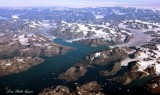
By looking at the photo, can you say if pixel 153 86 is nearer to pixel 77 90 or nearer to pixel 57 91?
pixel 77 90

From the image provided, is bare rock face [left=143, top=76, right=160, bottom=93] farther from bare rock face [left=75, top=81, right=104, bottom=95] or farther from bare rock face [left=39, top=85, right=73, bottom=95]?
bare rock face [left=39, top=85, right=73, bottom=95]

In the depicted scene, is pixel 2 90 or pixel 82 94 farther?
pixel 2 90

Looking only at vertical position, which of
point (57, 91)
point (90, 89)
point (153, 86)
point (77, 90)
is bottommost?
point (90, 89)

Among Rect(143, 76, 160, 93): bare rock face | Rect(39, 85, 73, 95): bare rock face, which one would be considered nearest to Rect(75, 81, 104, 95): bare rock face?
Rect(39, 85, 73, 95): bare rock face

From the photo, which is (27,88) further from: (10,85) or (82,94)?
(82,94)

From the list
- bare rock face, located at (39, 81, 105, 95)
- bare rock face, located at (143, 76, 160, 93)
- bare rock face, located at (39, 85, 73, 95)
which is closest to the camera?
bare rock face, located at (39, 81, 105, 95)

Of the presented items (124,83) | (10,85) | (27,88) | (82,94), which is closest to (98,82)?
(124,83)

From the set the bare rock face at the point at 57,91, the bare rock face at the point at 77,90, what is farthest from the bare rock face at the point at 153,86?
the bare rock face at the point at 57,91

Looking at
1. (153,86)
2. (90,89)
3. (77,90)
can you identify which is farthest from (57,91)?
(153,86)

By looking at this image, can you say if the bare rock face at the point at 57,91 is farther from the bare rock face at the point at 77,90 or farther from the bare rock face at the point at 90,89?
the bare rock face at the point at 90,89

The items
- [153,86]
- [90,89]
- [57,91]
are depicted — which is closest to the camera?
[57,91]

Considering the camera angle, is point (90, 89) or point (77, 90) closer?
point (77, 90)
